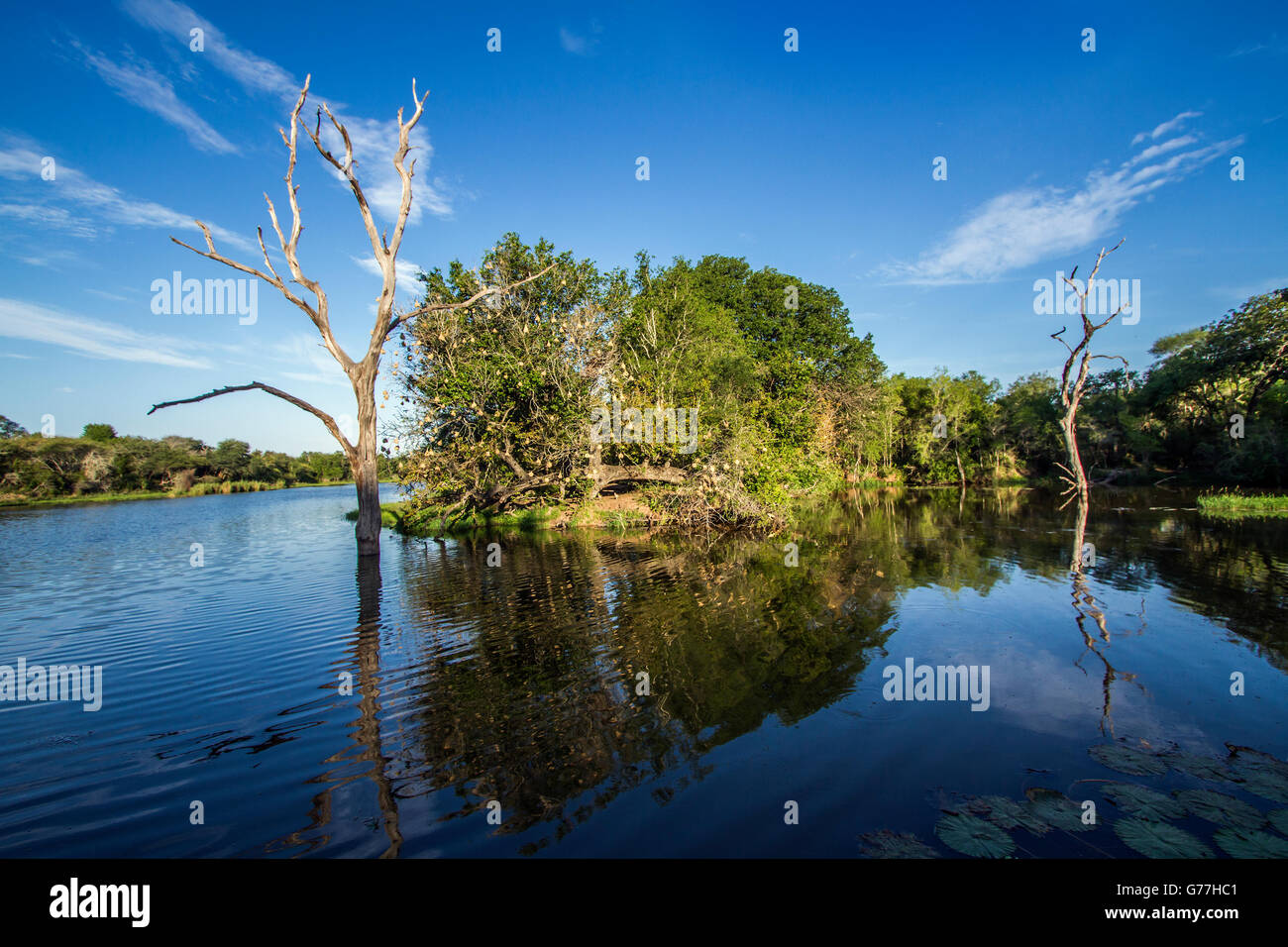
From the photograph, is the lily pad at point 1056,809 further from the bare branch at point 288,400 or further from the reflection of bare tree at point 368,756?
the bare branch at point 288,400

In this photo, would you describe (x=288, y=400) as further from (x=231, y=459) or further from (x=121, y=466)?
(x=231, y=459)

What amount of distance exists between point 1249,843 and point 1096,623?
7.45 m

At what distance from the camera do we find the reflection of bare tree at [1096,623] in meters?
6.96

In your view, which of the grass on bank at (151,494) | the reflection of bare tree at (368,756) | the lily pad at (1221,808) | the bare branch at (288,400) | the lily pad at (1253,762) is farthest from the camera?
the grass on bank at (151,494)

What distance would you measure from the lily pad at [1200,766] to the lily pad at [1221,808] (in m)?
0.39

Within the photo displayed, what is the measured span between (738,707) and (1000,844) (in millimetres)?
3230

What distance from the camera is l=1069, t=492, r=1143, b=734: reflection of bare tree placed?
22.9 ft

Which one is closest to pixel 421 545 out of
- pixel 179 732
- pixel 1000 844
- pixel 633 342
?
pixel 633 342

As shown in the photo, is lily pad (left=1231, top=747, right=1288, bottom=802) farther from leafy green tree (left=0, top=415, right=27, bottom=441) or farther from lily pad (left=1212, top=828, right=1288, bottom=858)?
leafy green tree (left=0, top=415, right=27, bottom=441)

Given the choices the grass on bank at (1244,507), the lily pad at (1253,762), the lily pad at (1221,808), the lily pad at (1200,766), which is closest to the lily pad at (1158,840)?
the lily pad at (1221,808)

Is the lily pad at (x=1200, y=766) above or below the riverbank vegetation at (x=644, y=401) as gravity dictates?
below

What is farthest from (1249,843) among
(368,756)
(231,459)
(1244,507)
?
(231,459)
